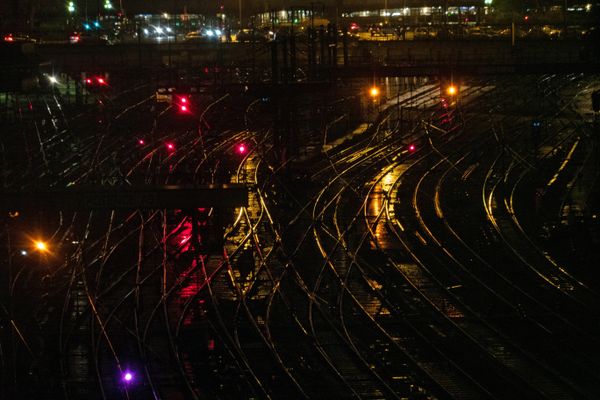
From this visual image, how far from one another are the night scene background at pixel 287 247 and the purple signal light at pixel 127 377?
83mm

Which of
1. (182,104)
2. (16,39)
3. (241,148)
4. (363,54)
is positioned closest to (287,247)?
(16,39)

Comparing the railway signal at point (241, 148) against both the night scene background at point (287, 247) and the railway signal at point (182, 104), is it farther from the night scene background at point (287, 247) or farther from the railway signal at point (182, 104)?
the railway signal at point (182, 104)

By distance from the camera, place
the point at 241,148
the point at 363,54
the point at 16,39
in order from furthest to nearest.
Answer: the point at 363,54 < the point at 241,148 < the point at 16,39

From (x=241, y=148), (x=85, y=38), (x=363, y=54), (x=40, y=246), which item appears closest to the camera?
(x=40, y=246)

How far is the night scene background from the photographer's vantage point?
12961mm

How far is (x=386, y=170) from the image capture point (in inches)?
1187

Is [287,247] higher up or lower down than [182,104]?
lower down

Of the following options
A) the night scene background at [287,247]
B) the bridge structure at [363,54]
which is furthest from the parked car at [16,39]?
the bridge structure at [363,54]

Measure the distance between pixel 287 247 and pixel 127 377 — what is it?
8.19 m

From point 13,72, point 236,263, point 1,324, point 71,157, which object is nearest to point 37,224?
point 13,72

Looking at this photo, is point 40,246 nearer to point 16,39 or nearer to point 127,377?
point 127,377

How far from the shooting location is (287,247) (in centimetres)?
2038

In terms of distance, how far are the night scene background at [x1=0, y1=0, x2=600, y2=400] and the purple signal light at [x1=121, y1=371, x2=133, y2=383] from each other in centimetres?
8

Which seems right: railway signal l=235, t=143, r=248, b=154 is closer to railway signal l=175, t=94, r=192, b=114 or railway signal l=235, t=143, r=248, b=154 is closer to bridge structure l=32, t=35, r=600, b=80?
railway signal l=175, t=94, r=192, b=114
